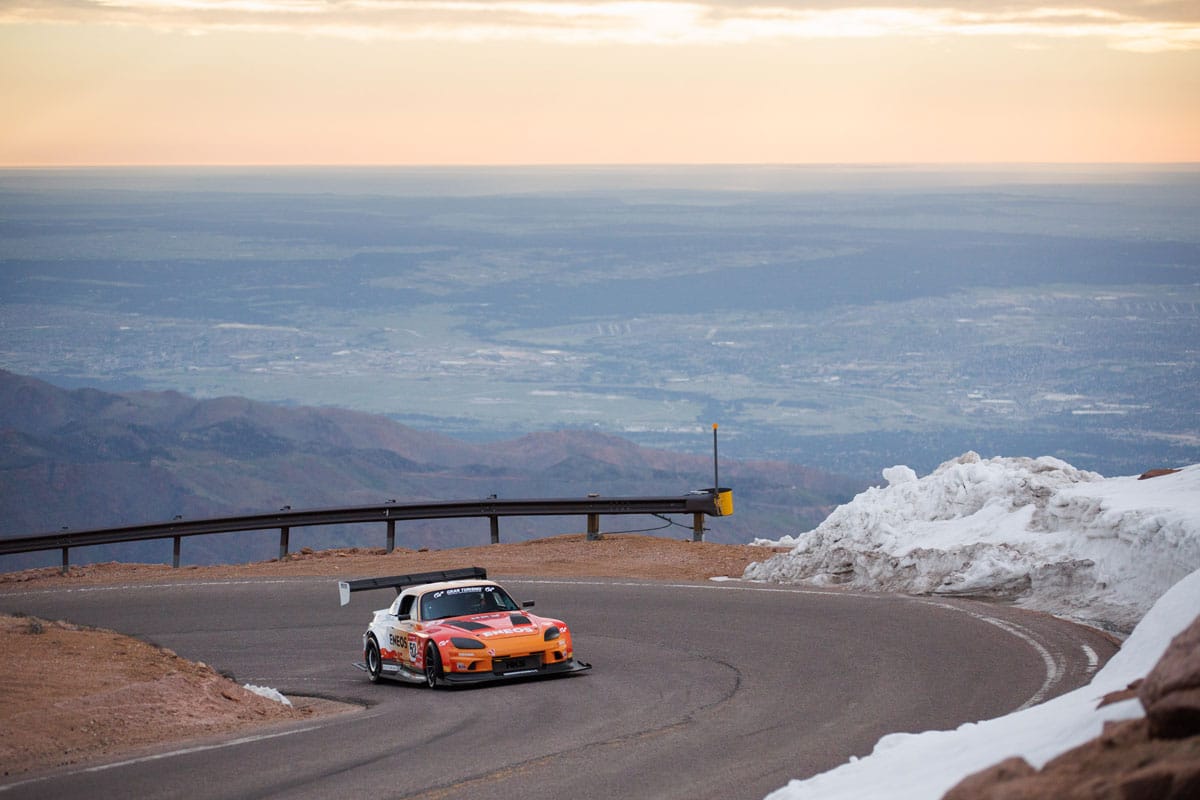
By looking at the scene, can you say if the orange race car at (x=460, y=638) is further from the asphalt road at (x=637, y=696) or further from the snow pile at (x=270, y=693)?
the snow pile at (x=270, y=693)

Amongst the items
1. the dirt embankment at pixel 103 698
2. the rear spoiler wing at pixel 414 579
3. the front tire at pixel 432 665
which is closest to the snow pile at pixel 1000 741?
the dirt embankment at pixel 103 698

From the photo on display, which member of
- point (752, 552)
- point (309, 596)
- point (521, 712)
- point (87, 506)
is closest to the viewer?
point (521, 712)

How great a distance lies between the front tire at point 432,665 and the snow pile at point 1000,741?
7.28 metres

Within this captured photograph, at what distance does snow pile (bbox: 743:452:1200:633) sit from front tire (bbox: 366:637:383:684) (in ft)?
26.5

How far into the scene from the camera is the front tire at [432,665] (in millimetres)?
16391

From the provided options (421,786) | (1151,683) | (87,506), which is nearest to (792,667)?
(421,786)

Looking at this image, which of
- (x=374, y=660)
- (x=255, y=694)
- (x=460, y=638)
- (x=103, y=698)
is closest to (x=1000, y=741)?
(x=460, y=638)

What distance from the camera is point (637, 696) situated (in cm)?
1484

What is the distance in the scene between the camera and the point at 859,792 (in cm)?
898

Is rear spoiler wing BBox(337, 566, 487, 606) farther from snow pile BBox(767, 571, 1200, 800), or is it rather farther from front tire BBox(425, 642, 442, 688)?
snow pile BBox(767, 571, 1200, 800)

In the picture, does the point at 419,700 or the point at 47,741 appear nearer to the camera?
the point at 47,741

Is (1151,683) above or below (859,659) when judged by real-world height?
above

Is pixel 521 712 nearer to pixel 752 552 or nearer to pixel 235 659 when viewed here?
pixel 235 659

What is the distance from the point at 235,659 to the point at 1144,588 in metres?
12.0
